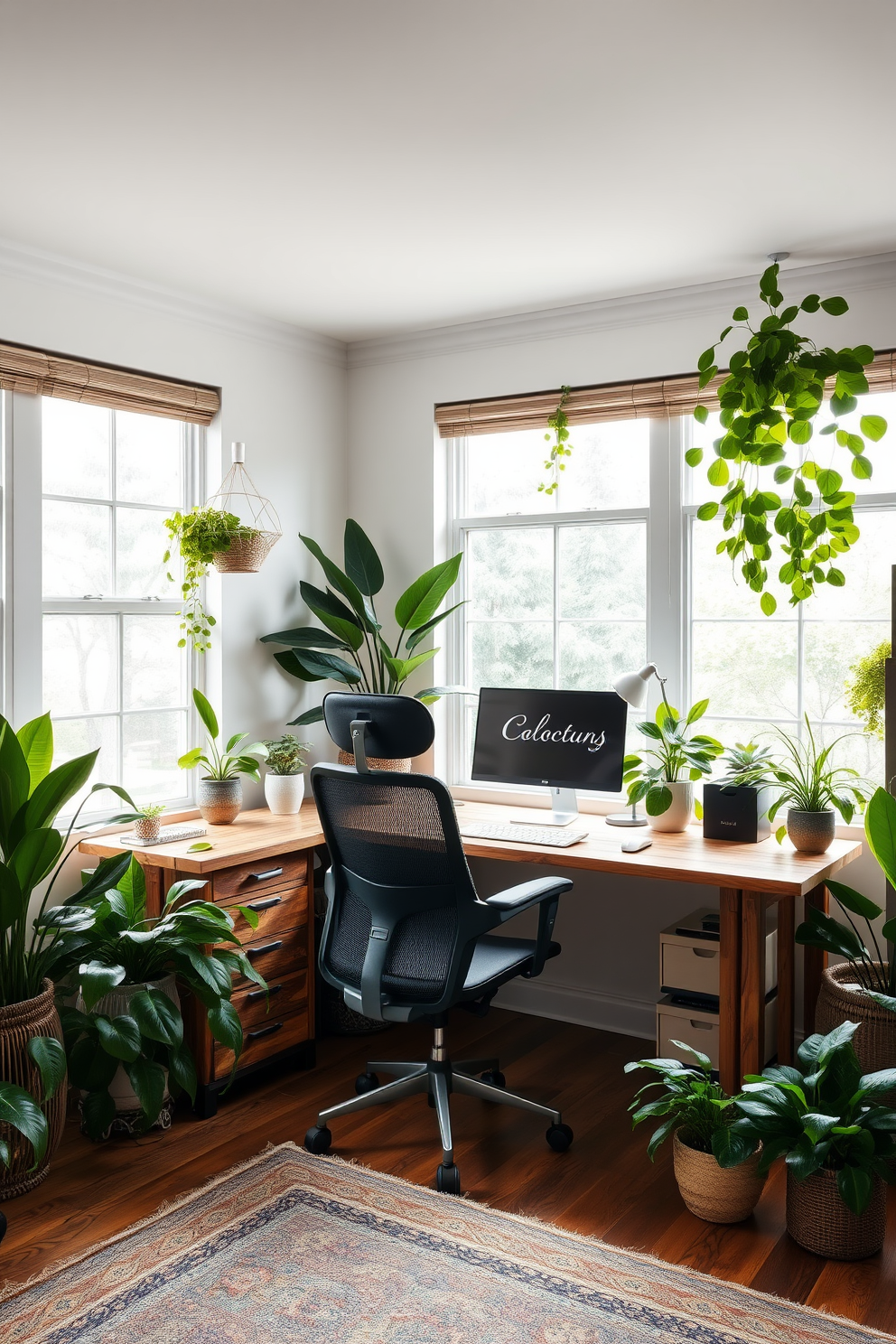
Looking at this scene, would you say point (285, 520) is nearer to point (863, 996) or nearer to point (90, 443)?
point (90, 443)

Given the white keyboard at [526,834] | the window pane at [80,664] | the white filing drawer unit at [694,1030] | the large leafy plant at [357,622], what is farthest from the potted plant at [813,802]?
the window pane at [80,664]

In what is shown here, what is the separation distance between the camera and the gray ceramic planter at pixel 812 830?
3174mm

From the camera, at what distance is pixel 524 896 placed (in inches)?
113

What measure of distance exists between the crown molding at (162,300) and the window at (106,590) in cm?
36

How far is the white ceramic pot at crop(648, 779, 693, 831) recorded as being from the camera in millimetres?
3500

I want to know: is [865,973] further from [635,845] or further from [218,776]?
[218,776]

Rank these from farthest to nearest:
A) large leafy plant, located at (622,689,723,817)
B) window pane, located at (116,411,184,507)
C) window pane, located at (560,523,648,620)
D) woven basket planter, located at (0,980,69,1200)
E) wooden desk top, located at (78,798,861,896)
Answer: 1. window pane, located at (560,523,648,620)
2. window pane, located at (116,411,184,507)
3. large leafy plant, located at (622,689,723,817)
4. wooden desk top, located at (78,798,861,896)
5. woven basket planter, located at (0,980,69,1200)

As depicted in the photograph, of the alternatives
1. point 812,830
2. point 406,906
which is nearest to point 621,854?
point 812,830

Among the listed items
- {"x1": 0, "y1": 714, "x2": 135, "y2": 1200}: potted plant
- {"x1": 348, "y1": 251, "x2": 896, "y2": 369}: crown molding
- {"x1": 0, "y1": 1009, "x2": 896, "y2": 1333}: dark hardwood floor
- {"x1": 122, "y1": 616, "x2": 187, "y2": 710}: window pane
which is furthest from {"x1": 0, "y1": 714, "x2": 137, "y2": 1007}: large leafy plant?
{"x1": 348, "y1": 251, "x2": 896, "y2": 369}: crown molding

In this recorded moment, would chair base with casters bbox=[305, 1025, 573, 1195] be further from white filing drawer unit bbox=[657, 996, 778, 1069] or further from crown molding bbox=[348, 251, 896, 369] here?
crown molding bbox=[348, 251, 896, 369]

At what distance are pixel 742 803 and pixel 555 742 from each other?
2.19 feet

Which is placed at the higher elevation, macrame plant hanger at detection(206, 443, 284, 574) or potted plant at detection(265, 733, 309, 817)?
macrame plant hanger at detection(206, 443, 284, 574)

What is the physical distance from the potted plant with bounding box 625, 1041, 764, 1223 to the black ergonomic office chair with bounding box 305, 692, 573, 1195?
44 centimetres

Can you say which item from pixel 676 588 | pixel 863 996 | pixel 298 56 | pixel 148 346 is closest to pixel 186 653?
pixel 148 346
